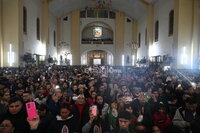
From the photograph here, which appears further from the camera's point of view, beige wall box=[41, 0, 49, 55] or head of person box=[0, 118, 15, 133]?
beige wall box=[41, 0, 49, 55]

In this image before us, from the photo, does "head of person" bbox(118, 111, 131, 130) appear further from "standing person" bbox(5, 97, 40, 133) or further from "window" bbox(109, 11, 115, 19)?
"window" bbox(109, 11, 115, 19)

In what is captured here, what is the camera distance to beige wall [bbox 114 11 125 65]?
3550 centimetres

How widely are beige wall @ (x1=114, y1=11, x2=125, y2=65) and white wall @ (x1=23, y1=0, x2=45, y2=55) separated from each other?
15.8m

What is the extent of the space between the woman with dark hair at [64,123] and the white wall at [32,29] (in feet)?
52.5

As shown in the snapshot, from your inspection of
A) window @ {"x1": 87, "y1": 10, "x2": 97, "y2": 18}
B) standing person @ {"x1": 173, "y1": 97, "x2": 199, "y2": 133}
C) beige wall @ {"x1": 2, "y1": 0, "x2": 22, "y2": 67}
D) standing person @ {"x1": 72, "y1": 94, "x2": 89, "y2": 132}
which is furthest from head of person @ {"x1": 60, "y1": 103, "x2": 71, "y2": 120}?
window @ {"x1": 87, "y1": 10, "x2": 97, "y2": 18}

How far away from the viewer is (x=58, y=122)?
11.4ft

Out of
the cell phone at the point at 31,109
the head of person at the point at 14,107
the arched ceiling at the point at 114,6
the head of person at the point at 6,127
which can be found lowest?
the head of person at the point at 6,127

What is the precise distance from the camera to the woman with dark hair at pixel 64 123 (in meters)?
3.42

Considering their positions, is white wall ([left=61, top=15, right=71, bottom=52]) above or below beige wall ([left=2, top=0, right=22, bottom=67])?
A: above

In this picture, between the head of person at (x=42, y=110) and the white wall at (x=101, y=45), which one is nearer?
the head of person at (x=42, y=110)

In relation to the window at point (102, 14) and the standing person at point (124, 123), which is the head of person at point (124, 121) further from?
the window at point (102, 14)

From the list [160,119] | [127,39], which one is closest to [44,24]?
[127,39]

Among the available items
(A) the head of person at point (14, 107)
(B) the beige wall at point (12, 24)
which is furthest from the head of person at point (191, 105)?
(B) the beige wall at point (12, 24)

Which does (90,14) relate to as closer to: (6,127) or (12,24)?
(12,24)
